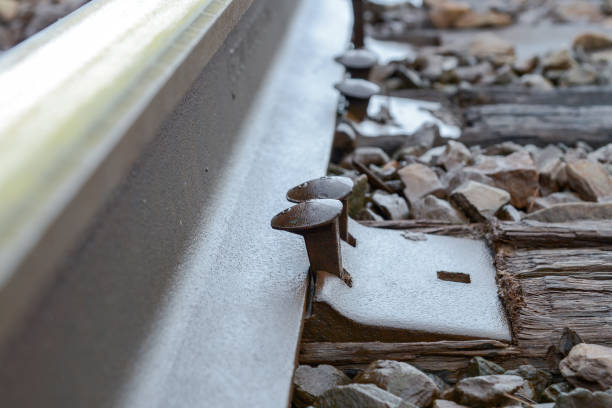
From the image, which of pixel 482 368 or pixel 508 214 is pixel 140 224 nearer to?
pixel 482 368

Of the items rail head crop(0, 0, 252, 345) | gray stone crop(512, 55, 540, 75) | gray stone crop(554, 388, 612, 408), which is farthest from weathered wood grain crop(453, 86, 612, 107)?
gray stone crop(554, 388, 612, 408)

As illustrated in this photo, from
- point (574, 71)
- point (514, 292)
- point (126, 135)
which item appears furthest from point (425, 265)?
point (574, 71)

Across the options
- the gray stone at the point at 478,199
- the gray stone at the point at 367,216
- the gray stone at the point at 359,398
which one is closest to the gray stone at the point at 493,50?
the gray stone at the point at 478,199

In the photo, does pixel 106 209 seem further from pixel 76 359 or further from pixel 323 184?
pixel 323 184

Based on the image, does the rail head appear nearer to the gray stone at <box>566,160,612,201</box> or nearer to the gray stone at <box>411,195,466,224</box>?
the gray stone at <box>411,195,466,224</box>

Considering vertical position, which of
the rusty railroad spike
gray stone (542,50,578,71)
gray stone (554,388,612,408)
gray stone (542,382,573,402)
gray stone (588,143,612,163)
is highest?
the rusty railroad spike

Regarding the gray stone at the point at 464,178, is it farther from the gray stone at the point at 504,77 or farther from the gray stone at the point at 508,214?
the gray stone at the point at 504,77

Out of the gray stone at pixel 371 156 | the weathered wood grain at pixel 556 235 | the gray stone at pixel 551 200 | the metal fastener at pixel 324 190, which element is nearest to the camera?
the metal fastener at pixel 324 190
